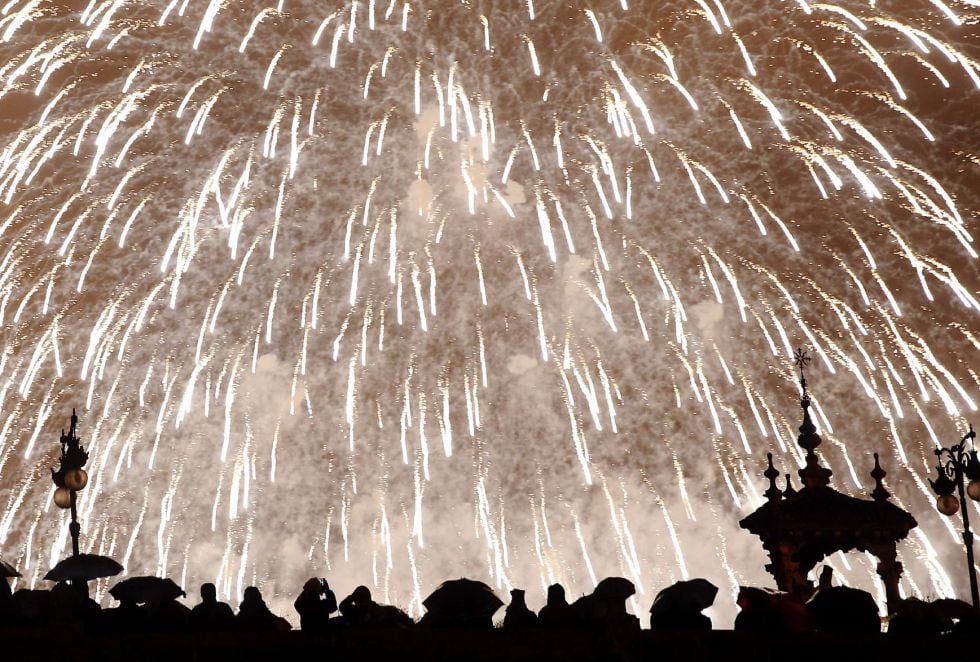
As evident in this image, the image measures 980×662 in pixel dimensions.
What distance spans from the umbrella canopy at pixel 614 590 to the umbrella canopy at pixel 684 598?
0.25 meters

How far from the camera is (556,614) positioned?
8.90m

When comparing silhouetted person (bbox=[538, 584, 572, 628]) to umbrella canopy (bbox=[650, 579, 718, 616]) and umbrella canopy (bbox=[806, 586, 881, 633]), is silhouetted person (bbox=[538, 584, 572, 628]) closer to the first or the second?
umbrella canopy (bbox=[650, 579, 718, 616])

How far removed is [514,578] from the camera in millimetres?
51594

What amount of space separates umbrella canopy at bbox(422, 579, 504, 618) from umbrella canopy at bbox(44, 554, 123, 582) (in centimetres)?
534

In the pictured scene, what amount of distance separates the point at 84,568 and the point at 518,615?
22.8 feet

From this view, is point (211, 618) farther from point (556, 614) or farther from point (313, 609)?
point (556, 614)

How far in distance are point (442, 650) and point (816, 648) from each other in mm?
2682

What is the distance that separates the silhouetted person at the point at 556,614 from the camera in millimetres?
8828

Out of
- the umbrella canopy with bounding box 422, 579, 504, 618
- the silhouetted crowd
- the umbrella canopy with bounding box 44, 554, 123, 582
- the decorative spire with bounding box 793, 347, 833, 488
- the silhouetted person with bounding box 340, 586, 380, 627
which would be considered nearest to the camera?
the silhouetted crowd

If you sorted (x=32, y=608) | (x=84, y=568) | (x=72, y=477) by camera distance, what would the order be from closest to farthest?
(x=32, y=608) < (x=84, y=568) < (x=72, y=477)

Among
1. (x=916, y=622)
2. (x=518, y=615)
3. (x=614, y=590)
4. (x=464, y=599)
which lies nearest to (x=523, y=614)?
(x=518, y=615)

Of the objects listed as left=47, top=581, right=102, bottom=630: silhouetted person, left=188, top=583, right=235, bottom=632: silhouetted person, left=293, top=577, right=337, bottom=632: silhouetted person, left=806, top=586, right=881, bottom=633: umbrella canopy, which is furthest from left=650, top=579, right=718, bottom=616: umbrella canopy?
left=47, top=581, right=102, bottom=630: silhouetted person

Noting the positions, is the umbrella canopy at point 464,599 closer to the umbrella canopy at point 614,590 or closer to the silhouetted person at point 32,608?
the umbrella canopy at point 614,590

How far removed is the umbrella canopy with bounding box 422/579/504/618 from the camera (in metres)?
9.94
